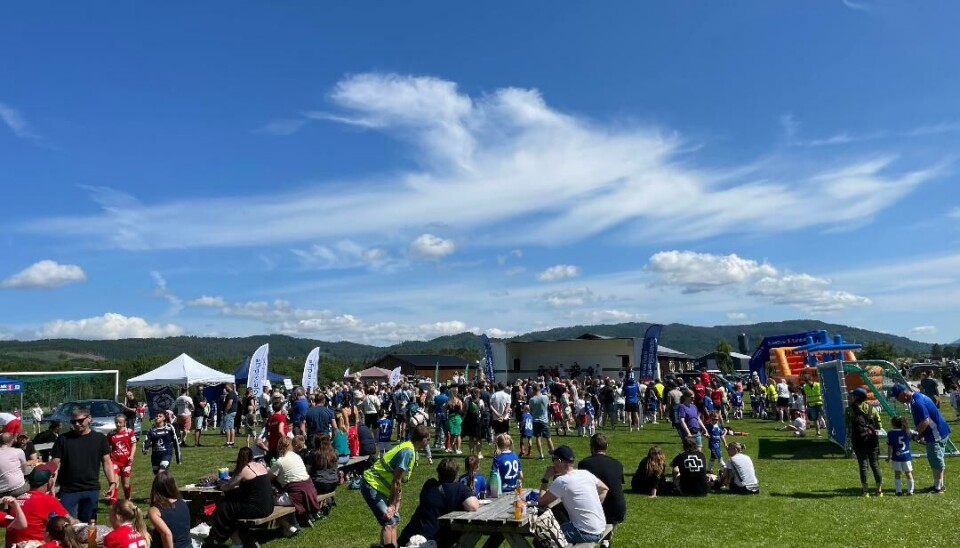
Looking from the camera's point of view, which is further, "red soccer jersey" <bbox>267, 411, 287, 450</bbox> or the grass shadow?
the grass shadow

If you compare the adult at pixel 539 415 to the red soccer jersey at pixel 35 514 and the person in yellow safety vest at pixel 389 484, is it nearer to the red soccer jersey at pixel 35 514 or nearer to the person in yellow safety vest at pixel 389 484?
the person in yellow safety vest at pixel 389 484

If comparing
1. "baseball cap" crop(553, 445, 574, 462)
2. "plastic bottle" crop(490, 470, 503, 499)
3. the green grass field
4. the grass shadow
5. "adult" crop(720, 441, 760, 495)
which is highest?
"baseball cap" crop(553, 445, 574, 462)

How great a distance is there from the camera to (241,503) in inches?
264

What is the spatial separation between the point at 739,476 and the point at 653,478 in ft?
4.14

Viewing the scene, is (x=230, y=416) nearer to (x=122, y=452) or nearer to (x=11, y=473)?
(x=122, y=452)

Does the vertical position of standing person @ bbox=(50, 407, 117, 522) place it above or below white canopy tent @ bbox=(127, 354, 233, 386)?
below

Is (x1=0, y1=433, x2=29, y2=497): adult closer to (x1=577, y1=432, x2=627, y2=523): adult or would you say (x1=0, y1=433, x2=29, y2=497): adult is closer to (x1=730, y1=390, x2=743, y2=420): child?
(x1=577, y1=432, x2=627, y2=523): adult

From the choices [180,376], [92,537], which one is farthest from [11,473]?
[180,376]

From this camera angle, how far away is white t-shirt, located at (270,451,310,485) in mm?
7952

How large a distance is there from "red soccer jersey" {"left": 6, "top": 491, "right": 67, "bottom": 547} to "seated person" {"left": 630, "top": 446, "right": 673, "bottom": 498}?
702 centimetres

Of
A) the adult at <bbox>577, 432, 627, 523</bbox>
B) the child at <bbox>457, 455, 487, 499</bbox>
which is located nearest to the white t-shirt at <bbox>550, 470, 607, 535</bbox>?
the adult at <bbox>577, 432, 627, 523</bbox>

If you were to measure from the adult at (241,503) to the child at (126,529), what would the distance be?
1395 millimetres

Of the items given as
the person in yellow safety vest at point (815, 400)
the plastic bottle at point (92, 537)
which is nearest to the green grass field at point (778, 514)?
→ the plastic bottle at point (92, 537)

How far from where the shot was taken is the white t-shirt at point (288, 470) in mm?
7952
